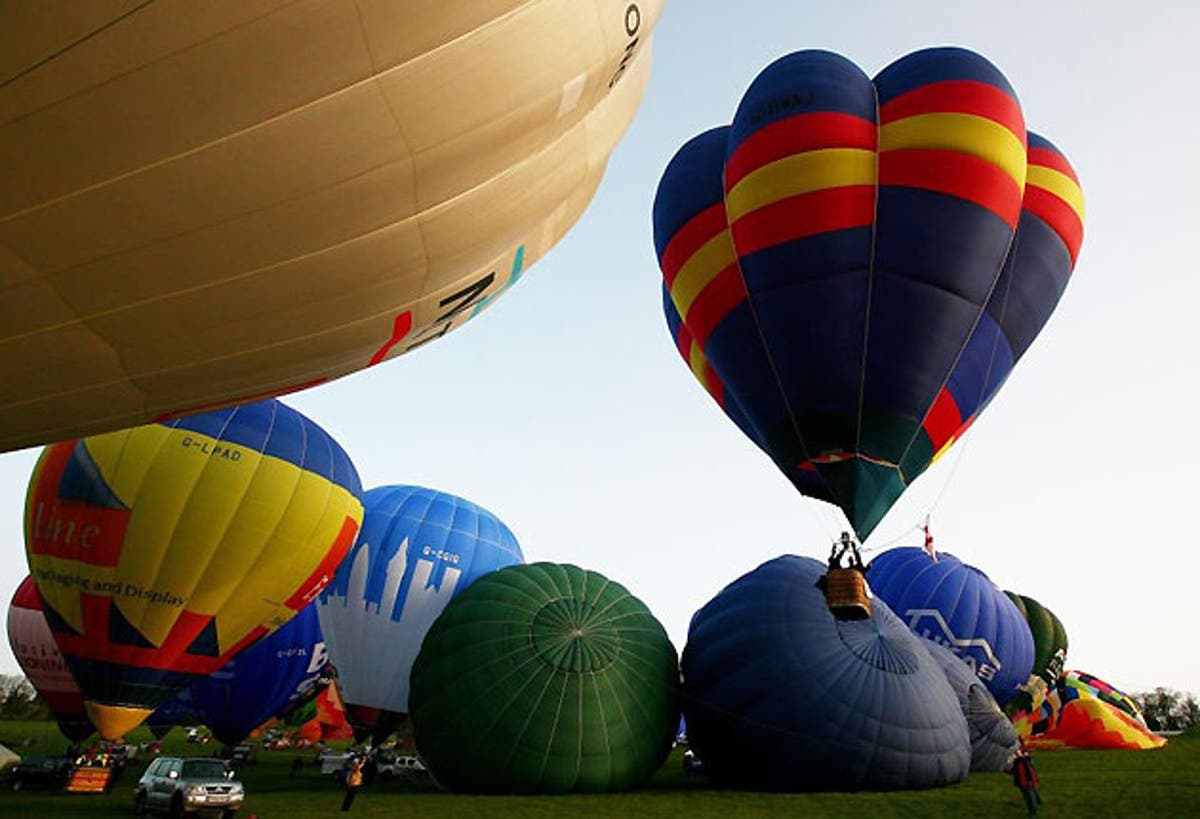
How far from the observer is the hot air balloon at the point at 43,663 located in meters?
19.6

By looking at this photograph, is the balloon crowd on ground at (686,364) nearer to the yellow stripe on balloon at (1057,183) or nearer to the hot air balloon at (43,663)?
the yellow stripe on balloon at (1057,183)

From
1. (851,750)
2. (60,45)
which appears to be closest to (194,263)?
(60,45)

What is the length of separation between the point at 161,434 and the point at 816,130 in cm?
990

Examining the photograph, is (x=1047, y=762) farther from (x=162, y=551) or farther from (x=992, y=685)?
(x=162, y=551)

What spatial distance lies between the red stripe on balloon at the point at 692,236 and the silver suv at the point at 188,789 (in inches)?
334

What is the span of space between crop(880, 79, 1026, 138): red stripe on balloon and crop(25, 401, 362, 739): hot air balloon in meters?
10.0

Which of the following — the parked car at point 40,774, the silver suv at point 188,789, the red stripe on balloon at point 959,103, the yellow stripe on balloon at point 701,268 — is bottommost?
the parked car at point 40,774

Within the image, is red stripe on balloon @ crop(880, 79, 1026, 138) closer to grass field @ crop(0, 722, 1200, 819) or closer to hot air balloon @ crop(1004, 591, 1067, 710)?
grass field @ crop(0, 722, 1200, 819)

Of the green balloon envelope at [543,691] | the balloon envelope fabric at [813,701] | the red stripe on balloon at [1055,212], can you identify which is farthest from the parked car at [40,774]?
the red stripe on balloon at [1055,212]

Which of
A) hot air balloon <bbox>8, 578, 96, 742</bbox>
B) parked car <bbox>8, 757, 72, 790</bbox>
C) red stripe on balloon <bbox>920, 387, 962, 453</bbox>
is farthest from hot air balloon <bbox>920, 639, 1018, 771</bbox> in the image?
hot air balloon <bbox>8, 578, 96, 742</bbox>

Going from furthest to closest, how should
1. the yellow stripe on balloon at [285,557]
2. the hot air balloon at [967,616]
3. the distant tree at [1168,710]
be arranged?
the distant tree at [1168,710], the hot air balloon at [967,616], the yellow stripe on balloon at [285,557]

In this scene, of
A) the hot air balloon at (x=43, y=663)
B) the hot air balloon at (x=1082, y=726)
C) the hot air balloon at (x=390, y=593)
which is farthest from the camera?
the hot air balloon at (x=1082, y=726)

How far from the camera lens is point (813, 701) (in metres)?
11.4

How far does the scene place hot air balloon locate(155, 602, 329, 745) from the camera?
18.6 meters
